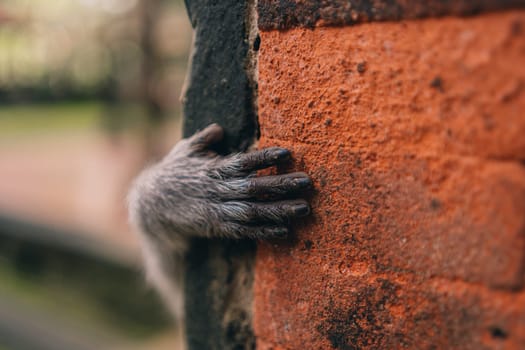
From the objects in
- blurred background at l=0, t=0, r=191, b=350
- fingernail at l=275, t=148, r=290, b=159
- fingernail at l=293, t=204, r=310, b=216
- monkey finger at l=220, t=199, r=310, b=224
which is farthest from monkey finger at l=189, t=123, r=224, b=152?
blurred background at l=0, t=0, r=191, b=350

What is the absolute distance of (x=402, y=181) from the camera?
55.2 inches

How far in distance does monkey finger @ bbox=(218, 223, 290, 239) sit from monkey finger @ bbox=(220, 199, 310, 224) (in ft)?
0.07

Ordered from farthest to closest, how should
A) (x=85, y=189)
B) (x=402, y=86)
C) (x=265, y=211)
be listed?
1. (x=85, y=189)
2. (x=265, y=211)
3. (x=402, y=86)

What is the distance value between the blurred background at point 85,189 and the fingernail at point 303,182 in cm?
135

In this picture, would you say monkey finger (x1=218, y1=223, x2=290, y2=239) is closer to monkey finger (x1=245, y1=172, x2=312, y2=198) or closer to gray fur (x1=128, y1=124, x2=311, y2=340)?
gray fur (x1=128, y1=124, x2=311, y2=340)

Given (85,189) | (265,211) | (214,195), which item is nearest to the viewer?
(265,211)

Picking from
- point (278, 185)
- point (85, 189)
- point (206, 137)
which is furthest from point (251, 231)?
point (85, 189)

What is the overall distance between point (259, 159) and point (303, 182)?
188 mm

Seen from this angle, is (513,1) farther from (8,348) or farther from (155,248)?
(8,348)

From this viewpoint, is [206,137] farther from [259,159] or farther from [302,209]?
[302,209]

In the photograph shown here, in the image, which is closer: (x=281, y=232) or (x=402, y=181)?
(x=402, y=181)

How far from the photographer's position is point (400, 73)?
1.36m

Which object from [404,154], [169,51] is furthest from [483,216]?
[169,51]

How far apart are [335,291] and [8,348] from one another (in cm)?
791
